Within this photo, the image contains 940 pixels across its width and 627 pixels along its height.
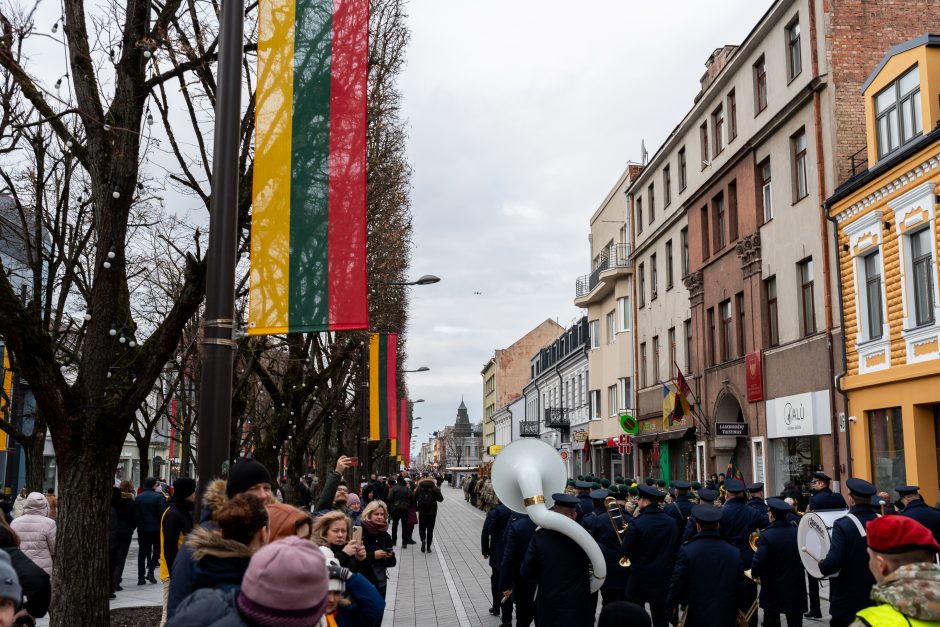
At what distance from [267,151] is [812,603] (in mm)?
9530

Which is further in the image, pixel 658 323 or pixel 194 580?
pixel 658 323

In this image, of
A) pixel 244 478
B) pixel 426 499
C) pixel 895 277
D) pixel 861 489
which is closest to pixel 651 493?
pixel 861 489

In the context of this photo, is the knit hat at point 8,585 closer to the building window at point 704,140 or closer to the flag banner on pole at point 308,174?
the flag banner on pole at point 308,174

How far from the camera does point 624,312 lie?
44.0m

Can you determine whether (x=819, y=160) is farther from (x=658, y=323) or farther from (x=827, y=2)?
(x=658, y=323)

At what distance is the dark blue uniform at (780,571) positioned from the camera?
9719 millimetres

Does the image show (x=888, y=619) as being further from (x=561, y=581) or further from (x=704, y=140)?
(x=704, y=140)

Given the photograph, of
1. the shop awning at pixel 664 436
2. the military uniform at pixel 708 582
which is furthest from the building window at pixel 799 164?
the military uniform at pixel 708 582

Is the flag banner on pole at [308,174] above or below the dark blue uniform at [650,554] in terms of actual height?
above

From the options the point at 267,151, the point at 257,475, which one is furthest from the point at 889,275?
the point at 257,475

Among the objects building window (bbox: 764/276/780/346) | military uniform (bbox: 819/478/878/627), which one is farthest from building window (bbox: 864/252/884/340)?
military uniform (bbox: 819/478/878/627)

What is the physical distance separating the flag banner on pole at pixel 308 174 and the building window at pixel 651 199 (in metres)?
33.2

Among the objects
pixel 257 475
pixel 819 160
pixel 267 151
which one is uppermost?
pixel 819 160

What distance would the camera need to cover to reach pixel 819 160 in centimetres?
2328
